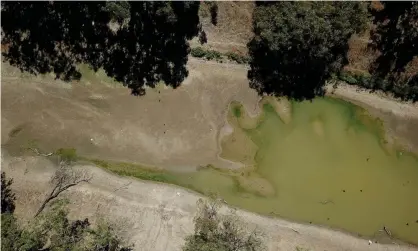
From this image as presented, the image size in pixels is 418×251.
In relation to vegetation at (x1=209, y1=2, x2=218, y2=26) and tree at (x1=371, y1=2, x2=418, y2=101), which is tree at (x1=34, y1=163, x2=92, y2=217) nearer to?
vegetation at (x1=209, y1=2, x2=218, y2=26)

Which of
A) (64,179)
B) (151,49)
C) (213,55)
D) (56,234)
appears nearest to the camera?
(56,234)

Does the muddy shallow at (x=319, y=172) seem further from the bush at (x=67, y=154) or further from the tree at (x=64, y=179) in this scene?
the bush at (x=67, y=154)

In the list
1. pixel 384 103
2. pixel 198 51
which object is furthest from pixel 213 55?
pixel 384 103

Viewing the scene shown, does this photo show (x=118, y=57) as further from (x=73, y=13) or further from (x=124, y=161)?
(x=124, y=161)

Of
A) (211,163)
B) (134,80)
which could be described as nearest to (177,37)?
(134,80)

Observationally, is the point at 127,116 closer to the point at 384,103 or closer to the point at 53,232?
the point at 53,232

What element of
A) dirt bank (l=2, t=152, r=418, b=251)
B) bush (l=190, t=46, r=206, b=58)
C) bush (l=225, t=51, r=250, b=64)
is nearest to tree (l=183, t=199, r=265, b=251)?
dirt bank (l=2, t=152, r=418, b=251)

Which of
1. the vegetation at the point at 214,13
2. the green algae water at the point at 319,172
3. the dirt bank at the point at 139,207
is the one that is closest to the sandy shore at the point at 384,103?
the green algae water at the point at 319,172
